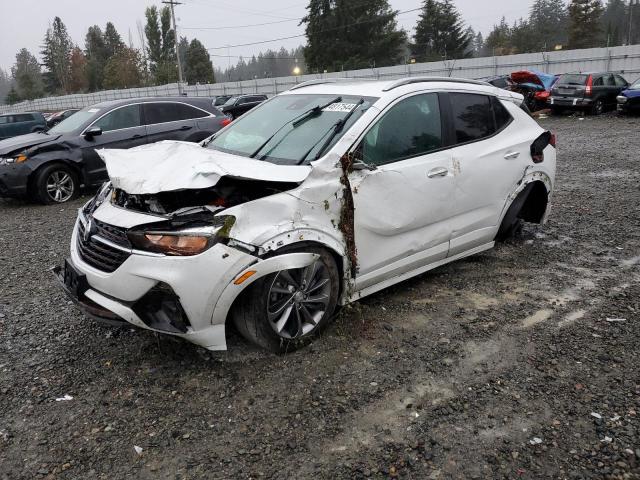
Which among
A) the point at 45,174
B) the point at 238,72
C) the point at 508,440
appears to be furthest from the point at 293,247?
the point at 238,72

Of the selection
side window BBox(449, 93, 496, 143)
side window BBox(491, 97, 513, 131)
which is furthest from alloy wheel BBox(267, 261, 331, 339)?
side window BBox(491, 97, 513, 131)

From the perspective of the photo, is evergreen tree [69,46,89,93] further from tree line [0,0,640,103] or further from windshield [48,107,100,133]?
windshield [48,107,100,133]

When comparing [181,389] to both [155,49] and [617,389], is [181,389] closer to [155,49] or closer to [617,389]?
[617,389]

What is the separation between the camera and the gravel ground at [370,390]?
2549 millimetres

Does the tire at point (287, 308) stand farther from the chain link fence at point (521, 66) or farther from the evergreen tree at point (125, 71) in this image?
the evergreen tree at point (125, 71)

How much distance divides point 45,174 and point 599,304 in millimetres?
7976

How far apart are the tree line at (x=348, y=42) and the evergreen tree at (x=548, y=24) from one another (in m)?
0.18

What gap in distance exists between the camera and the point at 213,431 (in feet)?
9.11

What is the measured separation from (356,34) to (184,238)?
53319 mm

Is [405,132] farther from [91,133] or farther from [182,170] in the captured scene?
[91,133]

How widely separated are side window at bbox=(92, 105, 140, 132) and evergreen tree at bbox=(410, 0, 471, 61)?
51.3m

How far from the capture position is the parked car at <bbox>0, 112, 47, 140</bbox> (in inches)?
727

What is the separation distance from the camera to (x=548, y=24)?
74312 millimetres

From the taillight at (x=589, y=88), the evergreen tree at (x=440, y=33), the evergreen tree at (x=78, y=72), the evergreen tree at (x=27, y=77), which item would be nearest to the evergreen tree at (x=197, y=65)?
the evergreen tree at (x=78, y=72)
